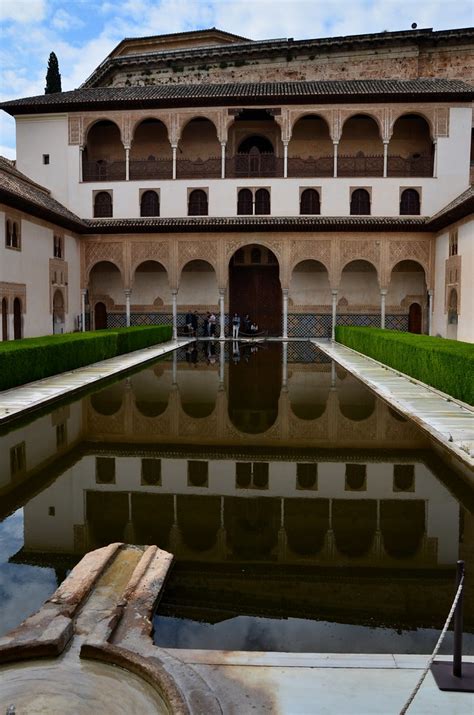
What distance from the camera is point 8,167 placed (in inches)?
1084

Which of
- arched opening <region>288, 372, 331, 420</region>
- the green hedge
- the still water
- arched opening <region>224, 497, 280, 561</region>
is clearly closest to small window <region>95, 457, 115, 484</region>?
the still water

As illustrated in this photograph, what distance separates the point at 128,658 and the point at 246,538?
1978 mm

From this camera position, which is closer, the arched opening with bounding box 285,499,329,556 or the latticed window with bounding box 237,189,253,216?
Answer: the arched opening with bounding box 285,499,329,556

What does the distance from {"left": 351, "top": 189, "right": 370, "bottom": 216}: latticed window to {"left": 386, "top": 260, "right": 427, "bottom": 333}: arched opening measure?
10.1 ft

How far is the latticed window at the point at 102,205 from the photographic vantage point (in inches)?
1204

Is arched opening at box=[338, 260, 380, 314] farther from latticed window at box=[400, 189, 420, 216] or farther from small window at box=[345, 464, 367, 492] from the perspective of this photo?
small window at box=[345, 464, 367, 492]

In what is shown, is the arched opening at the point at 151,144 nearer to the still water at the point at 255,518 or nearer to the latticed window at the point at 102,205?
the latticed window at the point at 102,205

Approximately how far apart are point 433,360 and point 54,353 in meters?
8.10

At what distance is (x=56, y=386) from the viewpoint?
12.9m

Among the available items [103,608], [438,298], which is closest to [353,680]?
[103,608]

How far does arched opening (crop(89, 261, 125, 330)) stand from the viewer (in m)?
32.0

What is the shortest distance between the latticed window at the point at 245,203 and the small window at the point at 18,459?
2353 cm

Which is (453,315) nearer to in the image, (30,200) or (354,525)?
(30,200)

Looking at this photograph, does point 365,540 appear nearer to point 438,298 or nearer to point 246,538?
point 246,538
